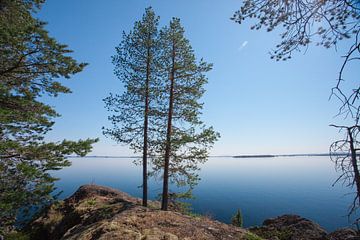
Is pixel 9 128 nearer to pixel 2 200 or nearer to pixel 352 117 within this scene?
pixel 2 200

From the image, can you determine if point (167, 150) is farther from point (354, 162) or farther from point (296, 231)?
point (354, 162)

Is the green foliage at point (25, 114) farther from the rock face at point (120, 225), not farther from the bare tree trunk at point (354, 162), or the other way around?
the bare tree trunk at point (354, 162)

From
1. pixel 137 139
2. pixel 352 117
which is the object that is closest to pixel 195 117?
pixel 137 139

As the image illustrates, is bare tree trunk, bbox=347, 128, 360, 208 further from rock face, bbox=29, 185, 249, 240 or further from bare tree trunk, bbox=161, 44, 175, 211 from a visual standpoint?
bare tree trunk, bbox=161, 44, 175, 211

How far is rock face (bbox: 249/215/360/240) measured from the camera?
817 cm

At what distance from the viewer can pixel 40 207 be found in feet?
22.4

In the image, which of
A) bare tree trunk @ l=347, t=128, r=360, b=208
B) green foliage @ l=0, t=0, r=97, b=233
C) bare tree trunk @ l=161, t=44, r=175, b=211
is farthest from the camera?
bare tree trunk @ l=161, t=44, r=175, b=211

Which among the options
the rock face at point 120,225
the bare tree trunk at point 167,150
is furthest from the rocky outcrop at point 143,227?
the bare tree trunk at point 167,150

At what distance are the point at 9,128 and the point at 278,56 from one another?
8.39m

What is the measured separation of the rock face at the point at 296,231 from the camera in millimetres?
8172

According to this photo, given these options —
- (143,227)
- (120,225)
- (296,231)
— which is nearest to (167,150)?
(143,227)

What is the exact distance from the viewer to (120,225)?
7.04 meters

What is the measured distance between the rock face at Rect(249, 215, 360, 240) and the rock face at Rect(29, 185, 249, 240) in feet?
7.02

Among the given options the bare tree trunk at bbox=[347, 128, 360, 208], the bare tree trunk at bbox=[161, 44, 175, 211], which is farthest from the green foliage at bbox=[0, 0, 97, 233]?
the bare tree trunk at bbox=[347, 128, 360, 208]
